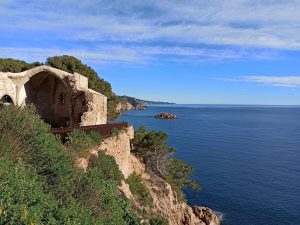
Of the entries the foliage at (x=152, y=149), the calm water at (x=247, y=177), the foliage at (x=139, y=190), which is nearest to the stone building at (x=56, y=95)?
the foliage at (x=152, y=149)

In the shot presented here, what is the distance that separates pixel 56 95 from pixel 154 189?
13191 millimetres

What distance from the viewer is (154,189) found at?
30781 millimetres

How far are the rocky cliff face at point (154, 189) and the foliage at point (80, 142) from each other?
0.46 meters

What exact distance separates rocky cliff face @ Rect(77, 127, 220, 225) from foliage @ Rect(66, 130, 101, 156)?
1.51 feet

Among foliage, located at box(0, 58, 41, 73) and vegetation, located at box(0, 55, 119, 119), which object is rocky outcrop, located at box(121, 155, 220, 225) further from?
foliage, located at box(0, 58, 41, 73)

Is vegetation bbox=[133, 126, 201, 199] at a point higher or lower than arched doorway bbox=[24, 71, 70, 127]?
lower

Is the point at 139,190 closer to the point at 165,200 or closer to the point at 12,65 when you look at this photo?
the point at 165,200

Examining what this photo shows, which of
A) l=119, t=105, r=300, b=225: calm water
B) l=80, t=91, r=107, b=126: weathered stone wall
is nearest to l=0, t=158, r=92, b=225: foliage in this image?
l=80, t=91, r=107, b=126: weathered stone wall

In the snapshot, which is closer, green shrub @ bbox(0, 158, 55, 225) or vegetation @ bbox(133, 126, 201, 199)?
green shrub @ bbox(0, 158, 55, 225)

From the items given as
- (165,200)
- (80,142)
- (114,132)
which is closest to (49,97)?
(114,132)

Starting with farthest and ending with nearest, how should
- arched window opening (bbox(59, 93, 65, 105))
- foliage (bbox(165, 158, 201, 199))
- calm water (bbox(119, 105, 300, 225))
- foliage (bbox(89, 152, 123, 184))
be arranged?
calm water (bbox(119, 105, 300, 225)) → foliage (bbox(165, 158, 201, 199)) → arched window opening (bbox(59, 93, 65, 105)) → foliage (bbox(89, 152, 123, 184))

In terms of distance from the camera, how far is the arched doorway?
3409 centimetres

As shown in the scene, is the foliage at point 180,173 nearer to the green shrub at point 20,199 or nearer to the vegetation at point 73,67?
the vegetation at point 73,67

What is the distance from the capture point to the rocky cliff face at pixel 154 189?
77.8 feet
